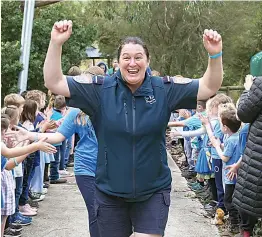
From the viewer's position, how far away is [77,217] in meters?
6.54

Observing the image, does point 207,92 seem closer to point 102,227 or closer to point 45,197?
point 102,227

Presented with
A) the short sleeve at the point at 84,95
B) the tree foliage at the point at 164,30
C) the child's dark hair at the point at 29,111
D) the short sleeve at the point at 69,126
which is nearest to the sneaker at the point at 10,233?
the child's dark hair at the point at 29,111

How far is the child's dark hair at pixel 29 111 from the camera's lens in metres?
6.64

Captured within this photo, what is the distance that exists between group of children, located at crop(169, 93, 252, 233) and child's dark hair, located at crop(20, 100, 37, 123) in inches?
69.9

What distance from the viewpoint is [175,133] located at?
207 inches

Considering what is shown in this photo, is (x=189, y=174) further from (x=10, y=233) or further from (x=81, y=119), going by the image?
(x=81, y=119)

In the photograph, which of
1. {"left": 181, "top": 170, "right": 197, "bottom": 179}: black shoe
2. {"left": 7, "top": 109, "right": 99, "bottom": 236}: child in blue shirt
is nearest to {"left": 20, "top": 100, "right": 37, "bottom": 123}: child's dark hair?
{"left": 7, "top": 109, "right": 99, "bottom": 236}: child in blue shirt

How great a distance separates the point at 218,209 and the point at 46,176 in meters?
3.41

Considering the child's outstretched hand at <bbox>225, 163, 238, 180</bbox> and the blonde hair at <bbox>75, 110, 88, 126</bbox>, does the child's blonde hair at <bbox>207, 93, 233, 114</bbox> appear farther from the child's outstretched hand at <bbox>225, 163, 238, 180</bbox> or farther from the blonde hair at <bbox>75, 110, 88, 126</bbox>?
the blonde hair at <bbox>75, 110, 88, 126</bbox>

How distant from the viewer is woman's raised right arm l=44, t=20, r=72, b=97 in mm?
3273

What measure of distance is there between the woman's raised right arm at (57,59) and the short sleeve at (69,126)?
968 mm

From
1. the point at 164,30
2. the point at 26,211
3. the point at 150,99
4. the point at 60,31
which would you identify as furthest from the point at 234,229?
the point at 164,30

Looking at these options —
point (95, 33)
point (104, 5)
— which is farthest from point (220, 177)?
point (104, 5)

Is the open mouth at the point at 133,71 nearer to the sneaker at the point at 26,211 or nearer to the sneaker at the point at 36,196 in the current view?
the sneaker at the point at 26,211
